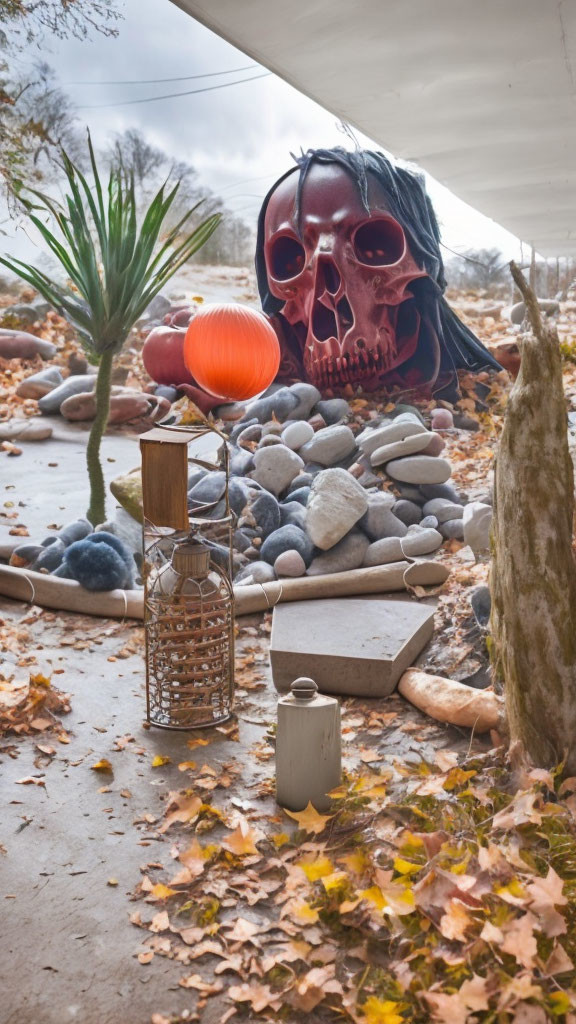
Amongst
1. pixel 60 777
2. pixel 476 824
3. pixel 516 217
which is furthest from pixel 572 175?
pixel 60 777

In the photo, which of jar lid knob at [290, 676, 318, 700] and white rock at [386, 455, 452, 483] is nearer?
jar lid knob at [290, 676, 318, 700]

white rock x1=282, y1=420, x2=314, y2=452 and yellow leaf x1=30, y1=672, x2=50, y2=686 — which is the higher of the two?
white rock x1=282, y1=420, x2=314, y2=452

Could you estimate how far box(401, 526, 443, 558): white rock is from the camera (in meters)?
4.29

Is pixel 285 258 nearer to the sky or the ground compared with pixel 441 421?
nearer to the sky

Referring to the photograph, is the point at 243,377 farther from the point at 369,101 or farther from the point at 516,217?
the point at 369,101

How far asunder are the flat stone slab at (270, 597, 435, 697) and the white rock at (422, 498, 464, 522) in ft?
3.62

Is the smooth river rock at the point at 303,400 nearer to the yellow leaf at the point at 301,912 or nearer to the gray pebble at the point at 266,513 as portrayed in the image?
the gray pebble at the point at 266,513

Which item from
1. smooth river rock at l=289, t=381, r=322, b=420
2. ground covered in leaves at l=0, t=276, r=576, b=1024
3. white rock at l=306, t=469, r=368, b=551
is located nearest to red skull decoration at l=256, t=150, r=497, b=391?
smooth river rock at l=289, t=381, r=322, b=420

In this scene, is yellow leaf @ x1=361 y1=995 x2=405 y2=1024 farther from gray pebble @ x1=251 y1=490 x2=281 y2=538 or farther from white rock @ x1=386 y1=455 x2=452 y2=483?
white rock @ x1=386 y1=455 x2=452 y2=483

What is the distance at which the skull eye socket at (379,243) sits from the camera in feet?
18.7

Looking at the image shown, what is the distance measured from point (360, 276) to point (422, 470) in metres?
1.55

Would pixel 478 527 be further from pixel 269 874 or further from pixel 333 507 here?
pixel 269 874

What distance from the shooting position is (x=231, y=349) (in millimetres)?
4633

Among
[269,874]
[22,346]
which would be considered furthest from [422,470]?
[22,346]
